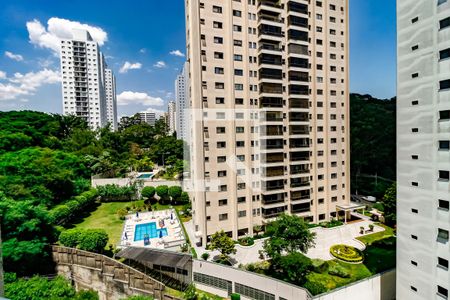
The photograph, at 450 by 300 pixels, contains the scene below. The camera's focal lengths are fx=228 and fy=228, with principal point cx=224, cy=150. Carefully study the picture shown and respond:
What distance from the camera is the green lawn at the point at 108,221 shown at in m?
26.1

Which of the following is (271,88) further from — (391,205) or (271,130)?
(391,205)

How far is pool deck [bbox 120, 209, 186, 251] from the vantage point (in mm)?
22844

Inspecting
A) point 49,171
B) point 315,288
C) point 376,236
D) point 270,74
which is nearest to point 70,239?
point 49,171

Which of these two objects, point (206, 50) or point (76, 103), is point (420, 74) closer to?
point (206, 50)

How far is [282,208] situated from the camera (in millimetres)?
27609

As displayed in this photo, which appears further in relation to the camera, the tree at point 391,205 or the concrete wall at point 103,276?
the tree at point 391,205

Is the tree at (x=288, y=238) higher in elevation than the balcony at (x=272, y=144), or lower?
lower

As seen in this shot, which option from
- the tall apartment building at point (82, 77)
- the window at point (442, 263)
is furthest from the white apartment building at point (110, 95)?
the window at point (442, 263)

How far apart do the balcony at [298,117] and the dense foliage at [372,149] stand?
22.6 metres

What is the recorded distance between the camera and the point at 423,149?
1405 cm

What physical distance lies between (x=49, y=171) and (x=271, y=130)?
89.3ft

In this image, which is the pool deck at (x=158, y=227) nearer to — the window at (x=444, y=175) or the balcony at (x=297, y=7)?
the window at (x=444, y=175)

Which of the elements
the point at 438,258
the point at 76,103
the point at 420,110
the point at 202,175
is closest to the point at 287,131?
the point at 202,175

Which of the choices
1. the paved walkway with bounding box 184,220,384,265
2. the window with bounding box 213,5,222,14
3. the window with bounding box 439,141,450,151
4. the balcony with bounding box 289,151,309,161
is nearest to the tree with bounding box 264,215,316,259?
the paved walkway with bounding box 184,220,384,265
